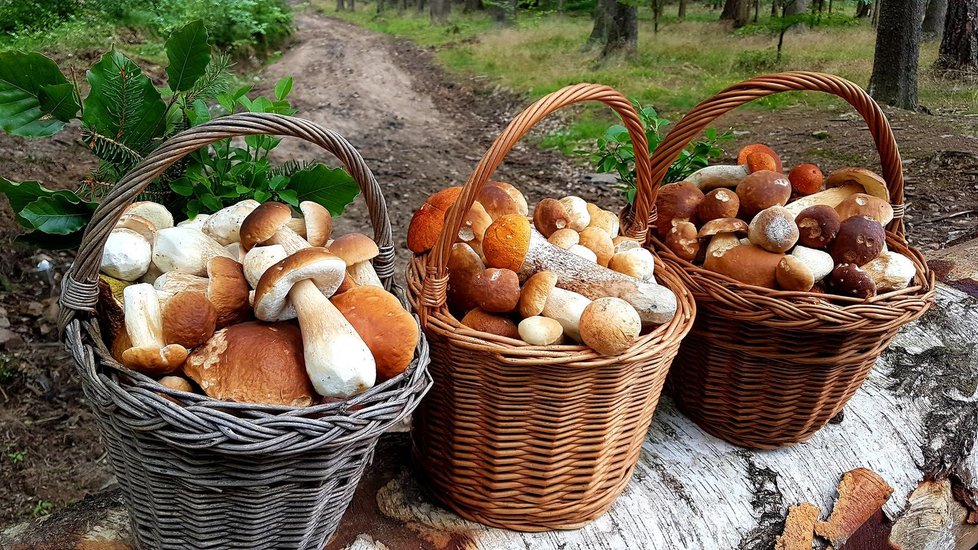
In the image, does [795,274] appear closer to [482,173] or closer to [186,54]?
[482,173]

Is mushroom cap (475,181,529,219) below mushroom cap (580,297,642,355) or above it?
above

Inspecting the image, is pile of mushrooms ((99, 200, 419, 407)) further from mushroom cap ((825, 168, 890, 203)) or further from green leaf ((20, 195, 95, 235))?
mushroom cap ((825, 168, 890, 203))

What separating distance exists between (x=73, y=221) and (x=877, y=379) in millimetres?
2620

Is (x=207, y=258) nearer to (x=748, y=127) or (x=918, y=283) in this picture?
(x=918, y=283)

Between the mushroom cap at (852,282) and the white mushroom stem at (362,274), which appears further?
the mushroom cap at (852,282)

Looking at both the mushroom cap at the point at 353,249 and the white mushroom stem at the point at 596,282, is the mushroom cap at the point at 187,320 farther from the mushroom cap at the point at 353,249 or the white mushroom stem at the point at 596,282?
the white mushroom stem at the point at 596,282

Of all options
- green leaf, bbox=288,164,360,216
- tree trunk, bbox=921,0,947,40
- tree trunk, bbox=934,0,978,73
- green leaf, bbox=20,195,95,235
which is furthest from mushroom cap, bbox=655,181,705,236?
tree trunk, bbox=921,0,947,40

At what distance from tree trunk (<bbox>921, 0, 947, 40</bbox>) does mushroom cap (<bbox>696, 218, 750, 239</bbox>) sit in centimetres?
1223

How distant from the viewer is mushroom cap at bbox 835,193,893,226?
1.92 metres

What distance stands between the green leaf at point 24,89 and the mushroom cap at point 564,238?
1237 millimetres

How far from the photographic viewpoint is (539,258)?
63.3 inches

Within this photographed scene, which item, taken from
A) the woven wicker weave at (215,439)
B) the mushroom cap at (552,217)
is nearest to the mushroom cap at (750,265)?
the mushroom cap at (552,217)

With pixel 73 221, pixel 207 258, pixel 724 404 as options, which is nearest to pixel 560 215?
pixel 724 404

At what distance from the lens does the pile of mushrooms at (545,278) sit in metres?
1.39
